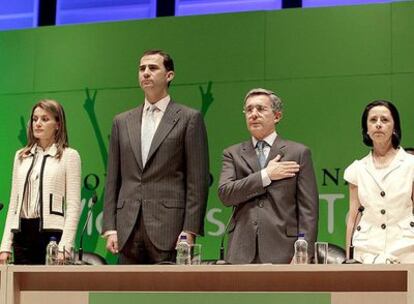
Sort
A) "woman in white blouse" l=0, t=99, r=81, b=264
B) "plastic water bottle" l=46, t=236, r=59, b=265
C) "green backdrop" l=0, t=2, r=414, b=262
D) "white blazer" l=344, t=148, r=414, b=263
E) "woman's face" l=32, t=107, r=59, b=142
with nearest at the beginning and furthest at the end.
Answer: "plastic water bottle" l=46, t=236, r=59, b=265
"white blazer" l=344, t=148, r=414, b=263
"woman in white blouse" l=0, t=99, r=81, b=264
"woman's face" l=32, t=107, r=59, b=142
"green backdrop" l=0, t=2, r=414, b=262

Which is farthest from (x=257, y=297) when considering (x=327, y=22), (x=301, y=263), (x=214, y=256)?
(x=327, y=22)

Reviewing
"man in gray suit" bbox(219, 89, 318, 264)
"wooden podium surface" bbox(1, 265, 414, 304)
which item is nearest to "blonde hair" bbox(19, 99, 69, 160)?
"man in gray suit" bbox(219, 89, 318, 264)

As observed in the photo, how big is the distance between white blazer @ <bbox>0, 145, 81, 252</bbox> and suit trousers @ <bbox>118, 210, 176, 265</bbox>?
0.36 meters

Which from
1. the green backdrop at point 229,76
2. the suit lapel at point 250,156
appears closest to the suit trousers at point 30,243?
the suit lapel at point 250,156

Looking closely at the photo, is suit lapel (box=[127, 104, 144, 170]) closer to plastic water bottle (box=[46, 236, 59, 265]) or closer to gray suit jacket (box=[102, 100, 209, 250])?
gray suit jacket (box=[102, 100, 209, 250])

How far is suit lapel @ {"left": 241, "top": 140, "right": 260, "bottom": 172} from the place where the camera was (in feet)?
14.2

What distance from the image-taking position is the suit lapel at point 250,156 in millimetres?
4328

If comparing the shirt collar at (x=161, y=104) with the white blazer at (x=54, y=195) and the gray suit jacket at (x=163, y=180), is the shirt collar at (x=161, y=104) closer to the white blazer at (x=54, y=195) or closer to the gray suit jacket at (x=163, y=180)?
Result: the gray suit jacket at (x=163, y=180)

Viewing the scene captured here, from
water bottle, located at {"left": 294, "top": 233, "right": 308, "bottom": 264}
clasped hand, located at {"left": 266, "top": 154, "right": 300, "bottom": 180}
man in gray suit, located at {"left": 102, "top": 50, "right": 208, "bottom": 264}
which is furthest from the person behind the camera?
man in gray suit, located at {"left": 102, "top": 50, "right": 208, "bottom": 264}

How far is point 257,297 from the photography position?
3506mm

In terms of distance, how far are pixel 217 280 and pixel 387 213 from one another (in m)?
0.99

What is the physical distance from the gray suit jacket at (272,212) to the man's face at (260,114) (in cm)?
16

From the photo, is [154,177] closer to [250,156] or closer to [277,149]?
[250,156]

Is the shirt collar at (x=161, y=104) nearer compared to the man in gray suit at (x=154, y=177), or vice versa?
the man in gray suit at (x=154, y=177)
